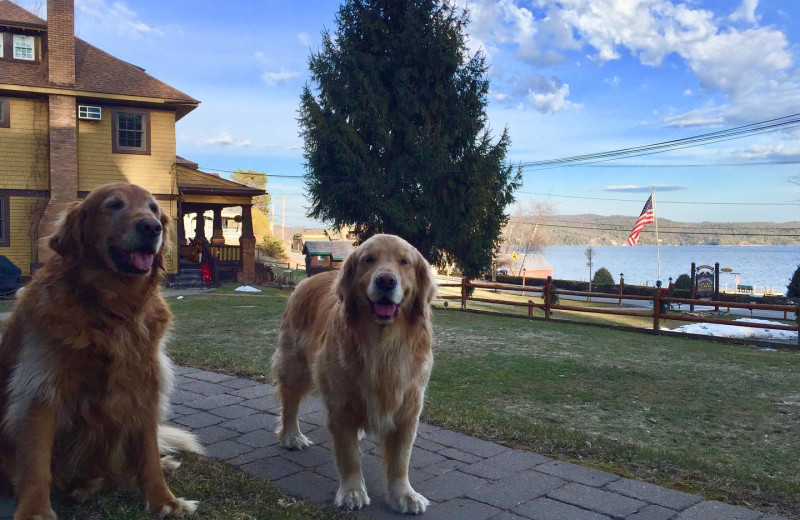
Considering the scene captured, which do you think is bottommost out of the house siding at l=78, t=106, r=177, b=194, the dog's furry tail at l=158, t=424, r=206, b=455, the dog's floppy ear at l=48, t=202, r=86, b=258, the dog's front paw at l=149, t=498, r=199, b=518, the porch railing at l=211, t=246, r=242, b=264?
the dog's front paw at l=149, t=498, r=199, b=518

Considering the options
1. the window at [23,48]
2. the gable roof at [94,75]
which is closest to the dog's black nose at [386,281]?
the gable roof at [94,75]

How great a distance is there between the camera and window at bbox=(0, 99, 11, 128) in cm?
2075

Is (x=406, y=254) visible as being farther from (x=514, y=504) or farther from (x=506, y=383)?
(x=506, y=383)

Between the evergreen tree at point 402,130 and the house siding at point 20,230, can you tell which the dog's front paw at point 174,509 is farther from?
the house siding at point 20,230

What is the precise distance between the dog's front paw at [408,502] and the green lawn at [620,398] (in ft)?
4.83

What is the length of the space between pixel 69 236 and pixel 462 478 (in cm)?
284

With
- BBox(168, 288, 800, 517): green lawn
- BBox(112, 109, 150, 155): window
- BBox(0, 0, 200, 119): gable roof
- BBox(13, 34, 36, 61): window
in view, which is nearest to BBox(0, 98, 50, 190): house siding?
BBox(0, 0, 200, 119): gable roof

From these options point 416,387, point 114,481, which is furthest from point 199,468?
point 416,387

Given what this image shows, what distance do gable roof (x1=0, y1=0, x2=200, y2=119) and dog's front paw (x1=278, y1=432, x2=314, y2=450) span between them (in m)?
Result: 20.3

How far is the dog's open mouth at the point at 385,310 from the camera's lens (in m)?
3.60

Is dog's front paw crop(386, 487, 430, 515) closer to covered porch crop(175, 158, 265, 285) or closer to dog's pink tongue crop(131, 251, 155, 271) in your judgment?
dog's pink tongue crop(131, 251, 155, 271)

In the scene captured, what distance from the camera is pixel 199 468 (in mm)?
3984

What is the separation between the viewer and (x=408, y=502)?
11.6 feet

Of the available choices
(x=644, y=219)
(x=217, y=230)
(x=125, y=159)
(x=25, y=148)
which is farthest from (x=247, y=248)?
(x=644, y=219)
